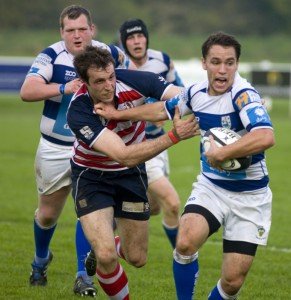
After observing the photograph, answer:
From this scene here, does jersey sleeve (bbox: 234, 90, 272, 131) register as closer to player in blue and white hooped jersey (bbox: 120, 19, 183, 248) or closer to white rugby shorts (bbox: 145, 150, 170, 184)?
player in blue and white hooped jersey (bbox: 120, 19, 183, 248)

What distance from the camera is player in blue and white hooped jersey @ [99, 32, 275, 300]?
21.7ft

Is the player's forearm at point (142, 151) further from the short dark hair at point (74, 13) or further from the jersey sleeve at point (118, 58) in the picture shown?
the short dark hair at point (74, 13)

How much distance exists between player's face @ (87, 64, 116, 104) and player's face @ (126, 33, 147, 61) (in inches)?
115

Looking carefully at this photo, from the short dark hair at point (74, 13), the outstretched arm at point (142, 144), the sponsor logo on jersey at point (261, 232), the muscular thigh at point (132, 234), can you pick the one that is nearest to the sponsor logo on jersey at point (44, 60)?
the short dark hair at point (74, 13)

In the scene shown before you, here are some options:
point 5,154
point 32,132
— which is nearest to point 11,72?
point 32,132

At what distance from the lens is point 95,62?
673 centimetres

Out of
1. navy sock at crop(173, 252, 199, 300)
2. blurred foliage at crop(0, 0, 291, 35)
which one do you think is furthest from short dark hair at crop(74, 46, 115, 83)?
blurred foliage at crop(0, 0, 291, 35)

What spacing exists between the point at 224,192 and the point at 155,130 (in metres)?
3.13

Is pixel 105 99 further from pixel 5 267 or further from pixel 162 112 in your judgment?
pixel 5 267

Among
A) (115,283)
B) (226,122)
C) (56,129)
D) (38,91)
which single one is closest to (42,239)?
(56,129)

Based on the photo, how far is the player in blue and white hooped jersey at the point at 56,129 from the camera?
318 inches

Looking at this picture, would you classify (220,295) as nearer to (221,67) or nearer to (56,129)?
(221,67)

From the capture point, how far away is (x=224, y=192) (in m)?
→ 6.80

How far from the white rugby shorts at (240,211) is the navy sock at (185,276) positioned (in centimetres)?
32
